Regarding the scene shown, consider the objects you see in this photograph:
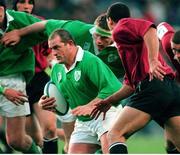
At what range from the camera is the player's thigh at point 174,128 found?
8.25 meters

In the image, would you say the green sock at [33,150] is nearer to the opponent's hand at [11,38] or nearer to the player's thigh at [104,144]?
the opponent's hand at [11,38]

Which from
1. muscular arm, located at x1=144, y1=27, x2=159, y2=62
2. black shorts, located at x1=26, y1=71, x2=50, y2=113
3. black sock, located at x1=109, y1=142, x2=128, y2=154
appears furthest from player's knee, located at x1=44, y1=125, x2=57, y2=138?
muscular arm, located at x1=144, y1=27, x2=159, y2=62

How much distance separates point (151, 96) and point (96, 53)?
1743 millimetres

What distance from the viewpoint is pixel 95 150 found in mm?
9164

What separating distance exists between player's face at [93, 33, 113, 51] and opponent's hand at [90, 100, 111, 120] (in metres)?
1.23

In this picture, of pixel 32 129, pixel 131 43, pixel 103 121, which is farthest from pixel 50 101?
pixel 32 129

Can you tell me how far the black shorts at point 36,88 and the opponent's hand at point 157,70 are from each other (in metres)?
3.19

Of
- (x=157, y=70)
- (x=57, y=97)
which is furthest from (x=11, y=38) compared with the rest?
(x=157, y=70)

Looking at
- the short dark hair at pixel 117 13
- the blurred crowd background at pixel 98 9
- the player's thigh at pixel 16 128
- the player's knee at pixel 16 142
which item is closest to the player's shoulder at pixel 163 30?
the short dark hair at pixel 117 13

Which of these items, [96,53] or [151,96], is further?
[96,53]

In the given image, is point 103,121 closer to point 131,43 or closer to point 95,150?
point 95,150

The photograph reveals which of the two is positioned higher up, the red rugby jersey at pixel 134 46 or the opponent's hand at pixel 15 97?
the red rugby jersey at pixel 134 46

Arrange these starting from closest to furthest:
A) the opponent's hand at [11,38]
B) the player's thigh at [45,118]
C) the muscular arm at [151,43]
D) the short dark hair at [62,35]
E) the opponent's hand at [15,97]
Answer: the muscular arm at [151,43] < the short dark hair at [62,35] < the opponent's hand at [15,97] < the opponent's hand at [11,38] < the player's thigh at [45,118]

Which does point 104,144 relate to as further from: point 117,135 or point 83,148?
point 117,135
